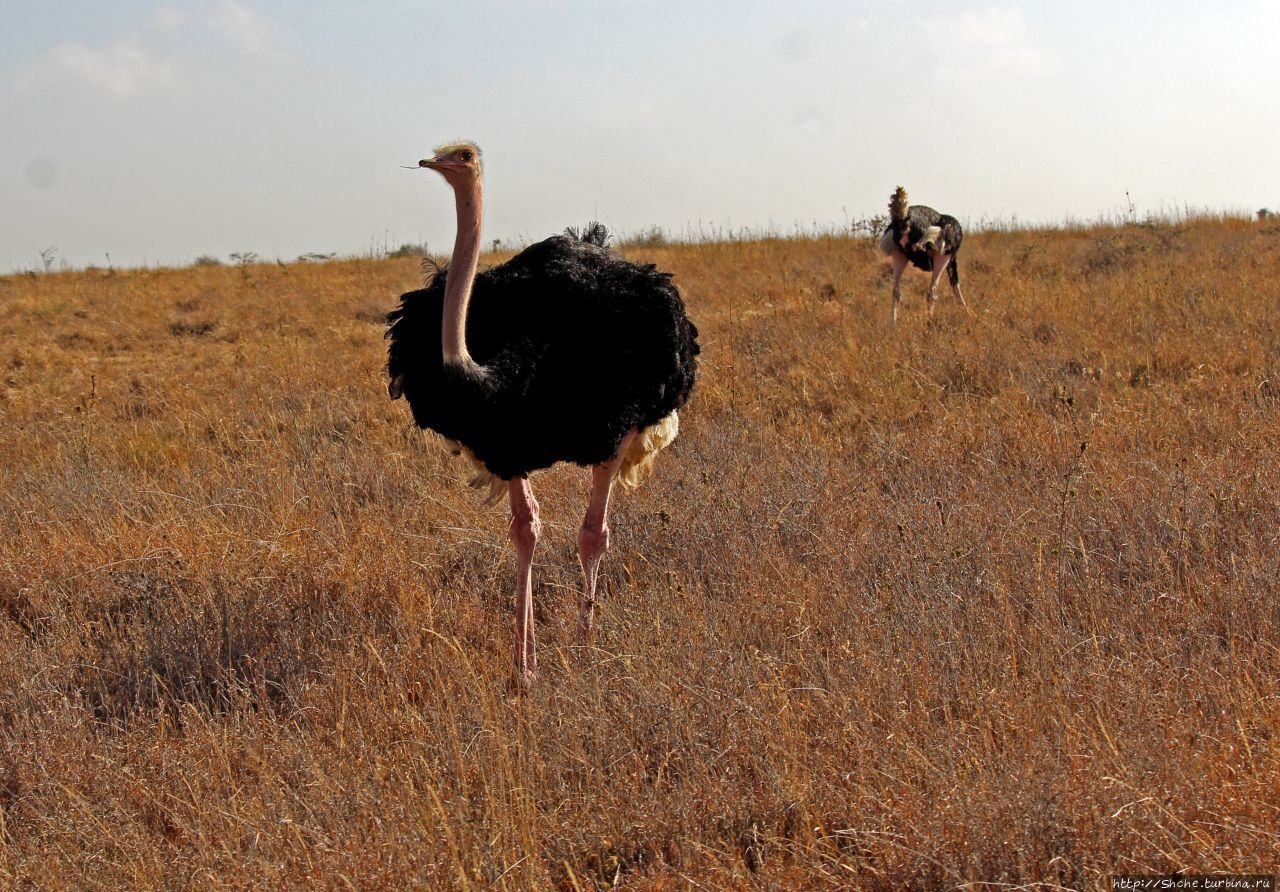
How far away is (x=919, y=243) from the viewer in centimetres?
1133

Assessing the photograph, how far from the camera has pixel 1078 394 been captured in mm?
7016

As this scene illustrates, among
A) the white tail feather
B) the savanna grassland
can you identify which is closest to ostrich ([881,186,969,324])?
the savanna grassland

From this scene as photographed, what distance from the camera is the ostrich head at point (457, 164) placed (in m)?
3.77

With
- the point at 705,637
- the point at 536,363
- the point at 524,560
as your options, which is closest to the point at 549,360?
the point at 536,363

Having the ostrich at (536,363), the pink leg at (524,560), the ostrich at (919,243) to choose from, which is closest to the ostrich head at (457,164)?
the ostrich at (536,363)

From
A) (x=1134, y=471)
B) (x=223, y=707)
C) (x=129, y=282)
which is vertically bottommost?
(x=223, y=707)

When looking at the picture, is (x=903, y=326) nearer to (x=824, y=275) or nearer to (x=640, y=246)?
(x=824, y=275)

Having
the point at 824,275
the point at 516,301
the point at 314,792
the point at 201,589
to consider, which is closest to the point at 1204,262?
the point at 824,275

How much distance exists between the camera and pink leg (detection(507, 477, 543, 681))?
163 inches

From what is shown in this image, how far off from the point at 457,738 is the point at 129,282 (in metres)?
13.1

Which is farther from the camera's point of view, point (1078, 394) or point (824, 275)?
point (824, 275)

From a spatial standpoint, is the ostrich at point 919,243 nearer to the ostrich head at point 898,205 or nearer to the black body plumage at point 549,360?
the ostrich head at point 898,205

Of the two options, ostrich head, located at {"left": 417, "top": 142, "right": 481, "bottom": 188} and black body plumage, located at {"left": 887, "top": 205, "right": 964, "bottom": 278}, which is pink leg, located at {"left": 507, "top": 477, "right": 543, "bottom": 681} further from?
black body plumage, located at {"left": 887, "top": 205, "right": 964, "bottom": 278}

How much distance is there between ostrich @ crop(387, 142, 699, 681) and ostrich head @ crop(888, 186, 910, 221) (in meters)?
7.47
